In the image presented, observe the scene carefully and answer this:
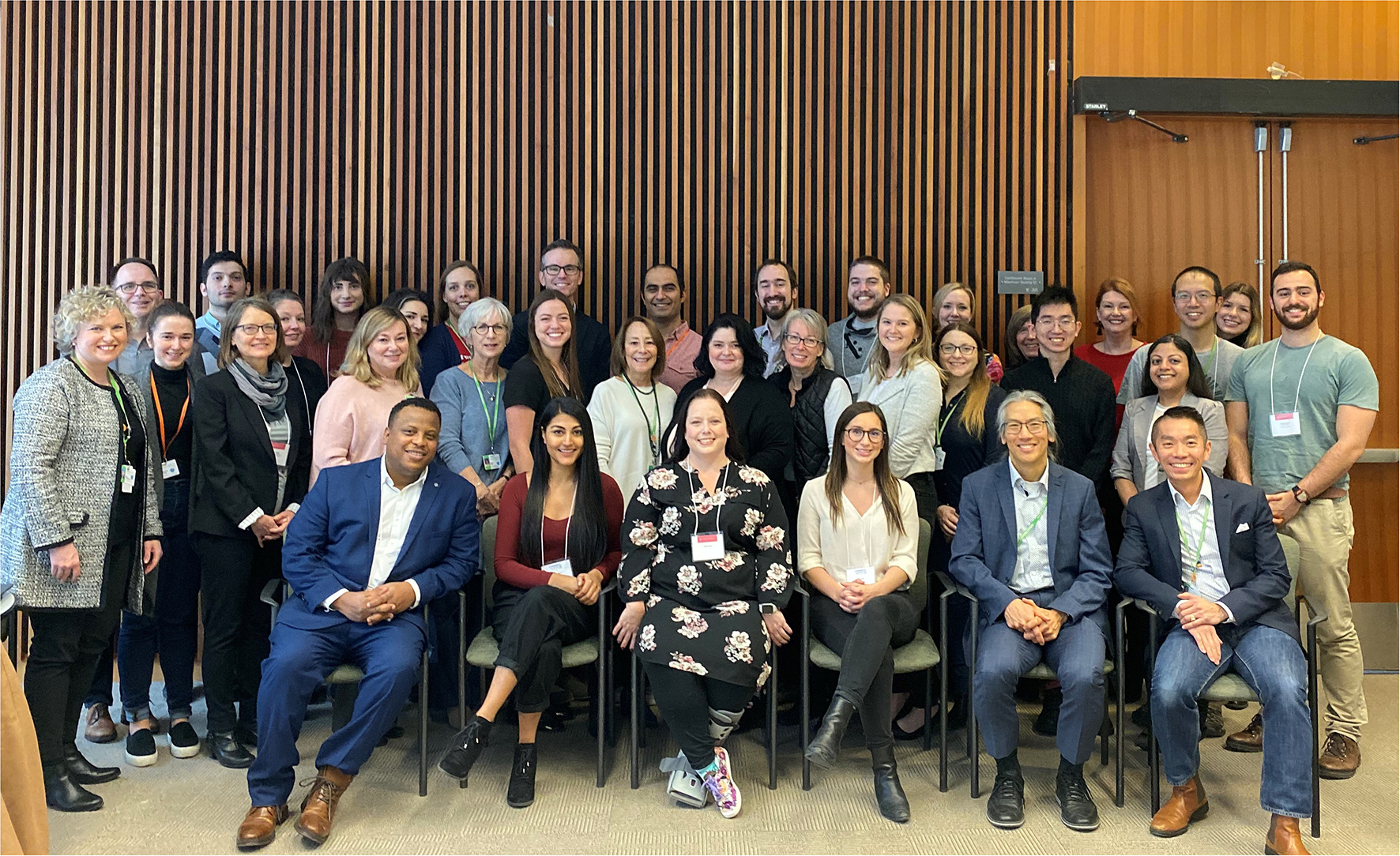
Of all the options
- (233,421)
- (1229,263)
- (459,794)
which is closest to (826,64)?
(1229,263)

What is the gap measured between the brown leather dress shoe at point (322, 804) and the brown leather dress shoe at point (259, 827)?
72 millimetres

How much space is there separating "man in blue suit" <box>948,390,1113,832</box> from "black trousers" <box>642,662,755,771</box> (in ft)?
2.64

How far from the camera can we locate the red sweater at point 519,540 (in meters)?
Result: 3.45

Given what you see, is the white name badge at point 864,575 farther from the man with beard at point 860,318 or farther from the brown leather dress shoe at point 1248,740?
the brown leather dress shoe at point 1248,740

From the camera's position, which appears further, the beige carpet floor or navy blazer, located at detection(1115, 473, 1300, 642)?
navy blazer, located at detection(1115, 473, 1300, 642)

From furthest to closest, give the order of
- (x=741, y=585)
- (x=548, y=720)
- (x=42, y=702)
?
(x=548, y=720)
(x=741, y=585)
(x=42, y=702)

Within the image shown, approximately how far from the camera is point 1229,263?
5.12 meters

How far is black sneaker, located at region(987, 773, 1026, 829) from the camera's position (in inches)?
121

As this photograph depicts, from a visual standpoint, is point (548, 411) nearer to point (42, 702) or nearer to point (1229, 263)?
point (42, 702)

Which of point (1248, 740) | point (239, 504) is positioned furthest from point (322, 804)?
→ point (1248, 740)

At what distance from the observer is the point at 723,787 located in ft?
10.4

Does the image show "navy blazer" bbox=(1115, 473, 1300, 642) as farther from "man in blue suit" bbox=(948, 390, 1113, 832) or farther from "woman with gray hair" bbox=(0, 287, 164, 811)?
"woman with gray hair" bbox=(0, 287, 164, 811)

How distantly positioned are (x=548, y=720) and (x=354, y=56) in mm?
3403

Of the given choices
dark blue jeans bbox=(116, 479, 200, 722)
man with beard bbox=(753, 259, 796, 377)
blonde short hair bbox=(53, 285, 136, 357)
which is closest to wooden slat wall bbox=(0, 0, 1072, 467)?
man with beard bbox=(753, 259, 796, 377)
